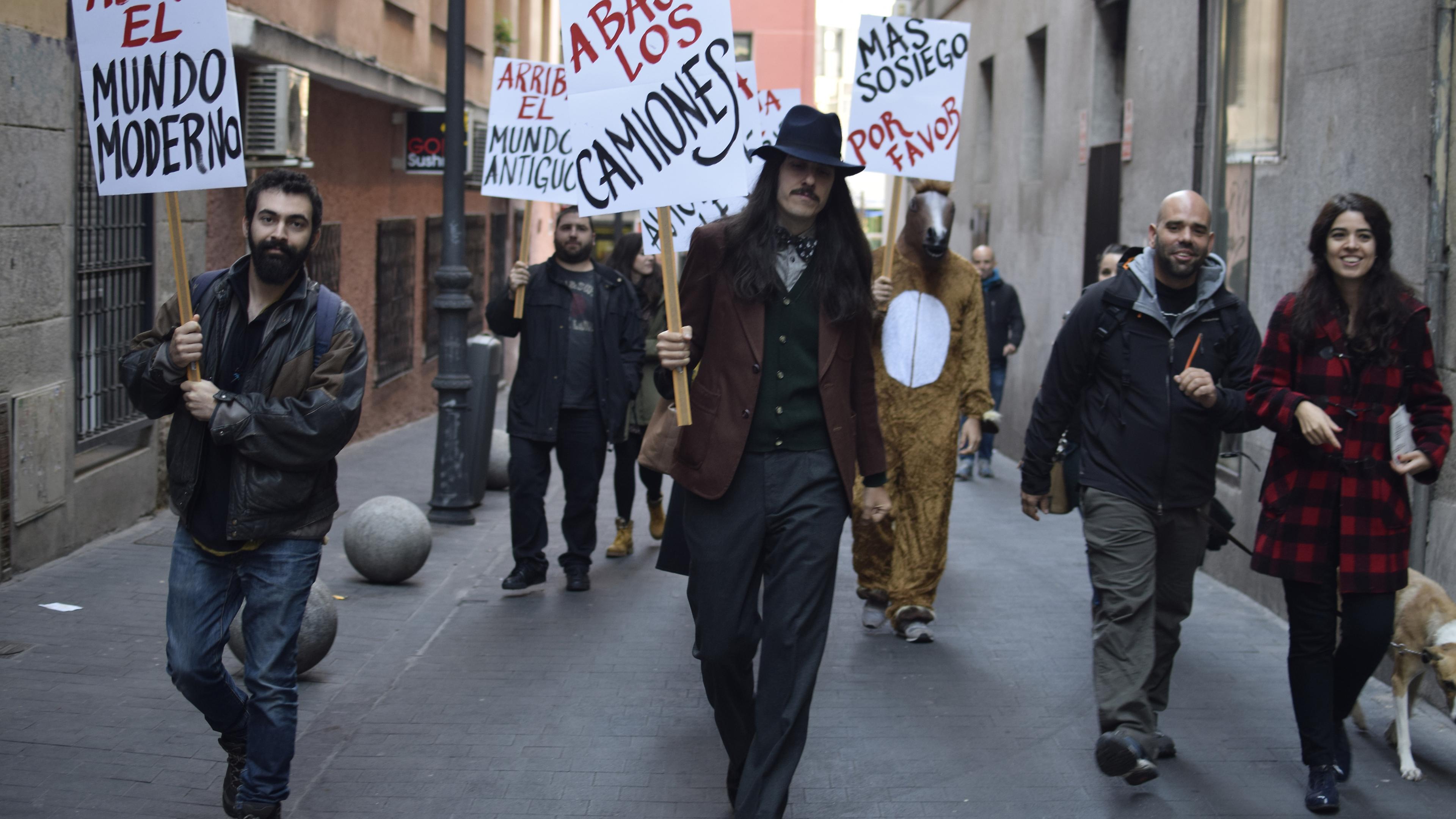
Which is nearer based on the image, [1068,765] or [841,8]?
[1068,765]

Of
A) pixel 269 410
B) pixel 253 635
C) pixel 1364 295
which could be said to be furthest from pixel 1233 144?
pixel 253 635

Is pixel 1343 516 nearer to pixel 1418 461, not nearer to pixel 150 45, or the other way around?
pixel 1418 461

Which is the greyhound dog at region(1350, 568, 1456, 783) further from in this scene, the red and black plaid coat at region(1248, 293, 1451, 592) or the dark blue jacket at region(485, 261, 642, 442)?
the dark blue jacket at region(485, 261, 642, 442)

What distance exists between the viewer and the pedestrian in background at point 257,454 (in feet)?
13.9

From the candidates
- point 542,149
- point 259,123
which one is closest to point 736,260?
point 542,149

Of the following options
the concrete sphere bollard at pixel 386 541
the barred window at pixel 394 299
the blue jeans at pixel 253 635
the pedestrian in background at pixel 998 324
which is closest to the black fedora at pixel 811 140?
the blue jeans at pixel 253 635

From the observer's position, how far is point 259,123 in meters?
11.4

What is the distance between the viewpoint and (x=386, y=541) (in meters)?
8.16

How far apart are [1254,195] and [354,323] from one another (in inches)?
238

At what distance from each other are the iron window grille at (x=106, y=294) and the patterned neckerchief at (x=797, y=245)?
5294 mm

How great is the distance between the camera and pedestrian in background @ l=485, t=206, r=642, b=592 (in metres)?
8.12

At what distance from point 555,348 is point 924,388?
200cm

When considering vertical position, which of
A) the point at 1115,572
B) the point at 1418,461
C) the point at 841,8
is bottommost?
the point at 1115,572

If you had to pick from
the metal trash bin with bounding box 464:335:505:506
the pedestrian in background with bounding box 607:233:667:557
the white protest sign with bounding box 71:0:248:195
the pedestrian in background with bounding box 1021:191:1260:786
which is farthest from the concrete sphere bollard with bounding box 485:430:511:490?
the white protest sign with bounding box 71:0:248:195
